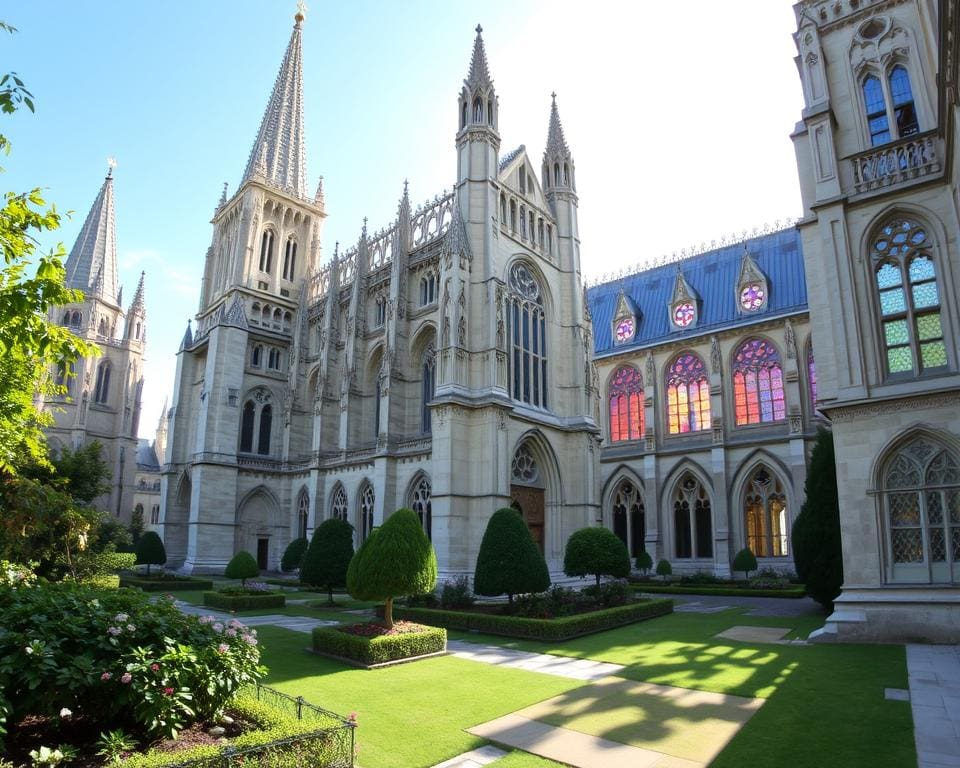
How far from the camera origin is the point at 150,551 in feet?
114

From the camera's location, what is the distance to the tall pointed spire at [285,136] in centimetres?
4784

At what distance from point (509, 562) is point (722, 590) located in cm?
1519

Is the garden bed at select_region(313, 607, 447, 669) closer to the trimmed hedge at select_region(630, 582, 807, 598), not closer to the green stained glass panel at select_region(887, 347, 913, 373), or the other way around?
the green stained glass panel at select_region(887, 347, 913, 373)

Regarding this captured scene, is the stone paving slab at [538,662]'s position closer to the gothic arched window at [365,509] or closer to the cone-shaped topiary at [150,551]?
the gothic arched window at [365,509]

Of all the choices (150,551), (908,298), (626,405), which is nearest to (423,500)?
(150,551)

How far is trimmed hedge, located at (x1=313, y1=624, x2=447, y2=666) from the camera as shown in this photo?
44.6 feet

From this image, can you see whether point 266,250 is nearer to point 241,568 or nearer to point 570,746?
point 241,568

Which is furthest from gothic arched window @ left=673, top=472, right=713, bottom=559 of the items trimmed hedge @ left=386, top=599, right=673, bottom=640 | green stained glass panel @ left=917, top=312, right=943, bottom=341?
green stained glass panel @ left=917, top=312, right=943, bottom=341

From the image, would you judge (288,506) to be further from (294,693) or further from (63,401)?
(63,401)

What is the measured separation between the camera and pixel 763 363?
131 ft

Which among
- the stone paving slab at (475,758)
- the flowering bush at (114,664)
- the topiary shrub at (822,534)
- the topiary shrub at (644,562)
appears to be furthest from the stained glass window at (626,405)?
the flowering bush at (114,664)

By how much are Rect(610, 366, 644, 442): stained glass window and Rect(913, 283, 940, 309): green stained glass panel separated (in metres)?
28.8

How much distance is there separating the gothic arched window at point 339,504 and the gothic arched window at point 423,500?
19.9 ft

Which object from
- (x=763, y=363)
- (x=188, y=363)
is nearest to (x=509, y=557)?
(x=763, y=363)
